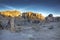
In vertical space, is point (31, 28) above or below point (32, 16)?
below

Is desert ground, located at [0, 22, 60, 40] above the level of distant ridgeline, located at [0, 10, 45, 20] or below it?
below

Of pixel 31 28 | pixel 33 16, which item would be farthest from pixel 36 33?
pixel 33 16

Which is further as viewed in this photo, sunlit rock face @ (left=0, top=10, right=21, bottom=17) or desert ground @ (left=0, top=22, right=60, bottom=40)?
sunlit rock face @ (left=0, top=10, right=21, bottom=17)

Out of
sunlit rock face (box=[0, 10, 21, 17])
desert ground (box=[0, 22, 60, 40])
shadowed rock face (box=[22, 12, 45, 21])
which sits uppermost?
sunlit rock face (box=[0, 10, 21, 17])

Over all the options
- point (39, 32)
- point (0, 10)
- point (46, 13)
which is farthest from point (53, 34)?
point (0, 10)

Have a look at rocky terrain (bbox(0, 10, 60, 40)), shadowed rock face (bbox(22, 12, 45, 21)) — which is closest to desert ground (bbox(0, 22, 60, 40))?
rocky terrain (bbox(0, 10, 60, 40))

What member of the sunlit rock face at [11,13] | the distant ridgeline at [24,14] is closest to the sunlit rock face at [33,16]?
the distant ridgeline at [24,14]

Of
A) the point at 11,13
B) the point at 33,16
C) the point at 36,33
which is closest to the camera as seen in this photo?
the point at 36,33

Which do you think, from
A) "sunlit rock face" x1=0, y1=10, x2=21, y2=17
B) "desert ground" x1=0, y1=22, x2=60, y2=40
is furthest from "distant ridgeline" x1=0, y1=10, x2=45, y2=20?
"desert ground" x1=0, y1=22, x2=60, y2=40

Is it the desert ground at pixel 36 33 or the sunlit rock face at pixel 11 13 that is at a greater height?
the sunlit rock face at pixel 11 13

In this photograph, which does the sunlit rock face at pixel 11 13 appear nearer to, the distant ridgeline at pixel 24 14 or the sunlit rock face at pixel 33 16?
the distant ridgeline at pixel 24 14

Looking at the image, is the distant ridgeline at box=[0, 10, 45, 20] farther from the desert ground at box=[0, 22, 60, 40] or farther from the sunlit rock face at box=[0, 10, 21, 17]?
the desert ground at box=[0, 22, 60, 40]

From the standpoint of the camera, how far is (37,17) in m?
4.26

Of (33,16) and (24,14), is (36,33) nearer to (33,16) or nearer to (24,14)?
(33,16)
